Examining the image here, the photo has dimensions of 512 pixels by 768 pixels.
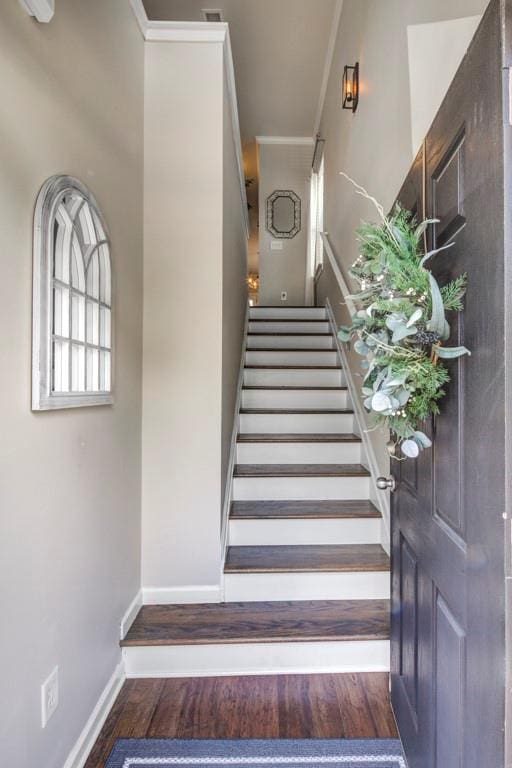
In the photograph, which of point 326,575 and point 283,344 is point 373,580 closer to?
point 326,575

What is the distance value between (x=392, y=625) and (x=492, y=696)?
0.87 m

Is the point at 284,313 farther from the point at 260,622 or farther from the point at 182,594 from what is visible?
the point at 260,622

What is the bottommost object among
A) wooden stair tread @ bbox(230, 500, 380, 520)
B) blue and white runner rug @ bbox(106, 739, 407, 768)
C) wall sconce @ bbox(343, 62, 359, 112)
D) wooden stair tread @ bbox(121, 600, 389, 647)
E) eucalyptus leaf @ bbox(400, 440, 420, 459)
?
blue and white runner rug @ bbox(106, 739, 407, 768)

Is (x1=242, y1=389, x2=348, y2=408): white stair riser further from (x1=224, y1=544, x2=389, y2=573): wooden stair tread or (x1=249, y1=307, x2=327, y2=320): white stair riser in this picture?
(x1=249, y1=307, x2=327, y2=320): white stair riser

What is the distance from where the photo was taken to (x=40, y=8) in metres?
1.08

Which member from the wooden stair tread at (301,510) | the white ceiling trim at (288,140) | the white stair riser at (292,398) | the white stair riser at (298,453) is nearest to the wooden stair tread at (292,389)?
the white stair riser at (292,398)

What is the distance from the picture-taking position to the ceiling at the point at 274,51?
3697mm

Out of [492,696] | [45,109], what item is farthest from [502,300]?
[45,109]

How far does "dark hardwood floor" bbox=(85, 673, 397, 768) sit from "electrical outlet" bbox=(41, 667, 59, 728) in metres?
0.38

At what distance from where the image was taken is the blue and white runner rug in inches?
55.1

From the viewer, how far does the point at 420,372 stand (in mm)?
962

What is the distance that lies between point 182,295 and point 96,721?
5.81ft

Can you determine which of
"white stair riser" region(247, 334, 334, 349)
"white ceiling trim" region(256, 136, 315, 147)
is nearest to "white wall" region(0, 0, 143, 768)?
"white stair riser" region(247, 334, 334, 349)

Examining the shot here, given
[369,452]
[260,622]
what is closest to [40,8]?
[260,622]
